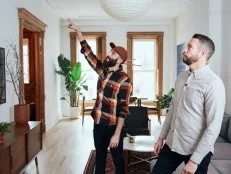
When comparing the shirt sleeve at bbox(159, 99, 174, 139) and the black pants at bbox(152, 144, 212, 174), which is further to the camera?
the shirt sleeve at bbox(159, 99, 174, 139)

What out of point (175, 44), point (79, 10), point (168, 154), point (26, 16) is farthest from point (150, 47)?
point (168, 154)

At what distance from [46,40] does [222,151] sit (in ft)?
15.9

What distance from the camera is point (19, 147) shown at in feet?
11.0

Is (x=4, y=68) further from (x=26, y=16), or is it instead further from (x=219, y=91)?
(x=219, y=91)

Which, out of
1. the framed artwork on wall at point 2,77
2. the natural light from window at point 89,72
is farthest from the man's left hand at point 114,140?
the natural light from window at point 89,72

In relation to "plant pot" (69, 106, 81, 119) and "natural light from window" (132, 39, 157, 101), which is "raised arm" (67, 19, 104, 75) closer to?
"plant pot" (69, 106, 81, 119)

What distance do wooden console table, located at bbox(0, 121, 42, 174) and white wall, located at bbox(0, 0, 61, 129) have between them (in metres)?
0.49

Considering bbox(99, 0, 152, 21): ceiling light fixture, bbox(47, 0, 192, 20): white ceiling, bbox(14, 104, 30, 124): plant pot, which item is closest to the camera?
bbox(99, 0, 152, 21): ceiling light fixture

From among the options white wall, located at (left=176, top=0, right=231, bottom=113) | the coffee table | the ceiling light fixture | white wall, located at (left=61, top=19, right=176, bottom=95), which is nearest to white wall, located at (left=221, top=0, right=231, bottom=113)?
white wall, located at (left=176, top=0, right=231, bottom=113)

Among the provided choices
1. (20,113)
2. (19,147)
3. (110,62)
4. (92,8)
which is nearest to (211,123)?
(110,62)

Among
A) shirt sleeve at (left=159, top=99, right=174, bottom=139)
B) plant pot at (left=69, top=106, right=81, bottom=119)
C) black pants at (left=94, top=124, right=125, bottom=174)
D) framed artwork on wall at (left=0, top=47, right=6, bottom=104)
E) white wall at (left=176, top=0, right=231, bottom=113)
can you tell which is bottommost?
plant pot at (left=69, top=106, right=81, bottom=119)

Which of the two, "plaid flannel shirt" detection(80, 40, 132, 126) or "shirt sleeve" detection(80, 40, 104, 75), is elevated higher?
"shirt sleeve" detection(80, 40, 104, 75)

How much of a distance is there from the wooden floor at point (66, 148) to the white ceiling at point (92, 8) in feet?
9.77

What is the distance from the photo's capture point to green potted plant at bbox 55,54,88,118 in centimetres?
830
